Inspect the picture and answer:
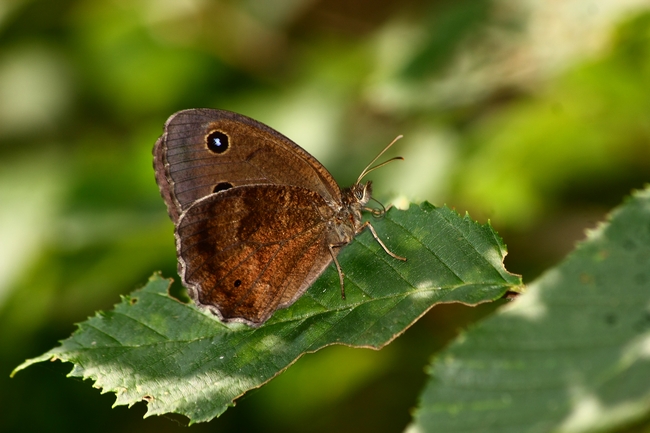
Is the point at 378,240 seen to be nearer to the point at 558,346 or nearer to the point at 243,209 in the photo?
the point at 243,209

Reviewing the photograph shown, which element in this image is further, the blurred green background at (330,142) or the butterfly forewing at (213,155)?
the blurred green background at (330,142)

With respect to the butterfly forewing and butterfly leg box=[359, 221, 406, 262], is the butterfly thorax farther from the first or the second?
the butterfly forewing

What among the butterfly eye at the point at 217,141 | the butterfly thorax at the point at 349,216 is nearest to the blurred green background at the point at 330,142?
the butterfly thorax at the point at 349,216

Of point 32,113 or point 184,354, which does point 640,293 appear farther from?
A: point 32,113

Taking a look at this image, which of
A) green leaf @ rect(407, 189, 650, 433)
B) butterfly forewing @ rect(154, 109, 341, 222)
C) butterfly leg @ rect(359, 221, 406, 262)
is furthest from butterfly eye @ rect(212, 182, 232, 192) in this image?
green leaf @ rect(407, 189, 650, 433)

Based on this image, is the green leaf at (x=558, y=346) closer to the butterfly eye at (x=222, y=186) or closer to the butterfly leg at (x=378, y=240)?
the butterfly leg at (x=378, y=240)

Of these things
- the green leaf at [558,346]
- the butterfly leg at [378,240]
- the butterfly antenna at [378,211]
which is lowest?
the green leaf at [558,346]

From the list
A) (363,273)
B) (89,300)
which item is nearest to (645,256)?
(363,273)

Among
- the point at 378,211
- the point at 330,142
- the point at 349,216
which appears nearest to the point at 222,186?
the point at 349,216
